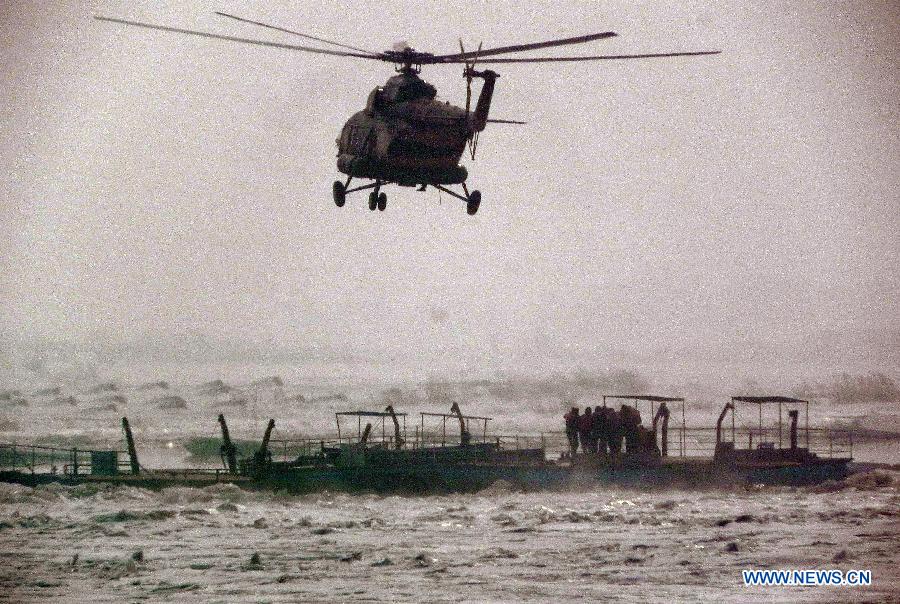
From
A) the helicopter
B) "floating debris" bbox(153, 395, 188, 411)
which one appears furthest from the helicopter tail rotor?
"floating debris" bbox(153, 395, 188, 411)

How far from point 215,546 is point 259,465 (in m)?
12.4

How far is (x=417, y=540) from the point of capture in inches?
2206

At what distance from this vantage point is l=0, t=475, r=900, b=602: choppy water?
1891 inches

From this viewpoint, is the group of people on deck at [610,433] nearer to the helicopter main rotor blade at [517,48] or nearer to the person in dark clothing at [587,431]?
the person in dark clothing at [587,431]

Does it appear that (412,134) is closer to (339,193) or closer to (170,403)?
(339,193)

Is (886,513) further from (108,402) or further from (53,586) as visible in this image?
(108,402)

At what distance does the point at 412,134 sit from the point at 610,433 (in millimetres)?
16833

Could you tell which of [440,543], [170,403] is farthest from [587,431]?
[170,403]

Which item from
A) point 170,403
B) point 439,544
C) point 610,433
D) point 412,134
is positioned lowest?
point 439,544

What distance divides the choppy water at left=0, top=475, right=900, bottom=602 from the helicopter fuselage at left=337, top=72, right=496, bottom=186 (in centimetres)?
1085

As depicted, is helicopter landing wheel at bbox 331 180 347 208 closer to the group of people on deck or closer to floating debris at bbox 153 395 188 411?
the group of people on deck

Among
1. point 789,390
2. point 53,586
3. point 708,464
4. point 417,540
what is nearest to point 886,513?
point 708,464

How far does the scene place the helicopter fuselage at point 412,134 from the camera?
5722cm

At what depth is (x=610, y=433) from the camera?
6894 cm
